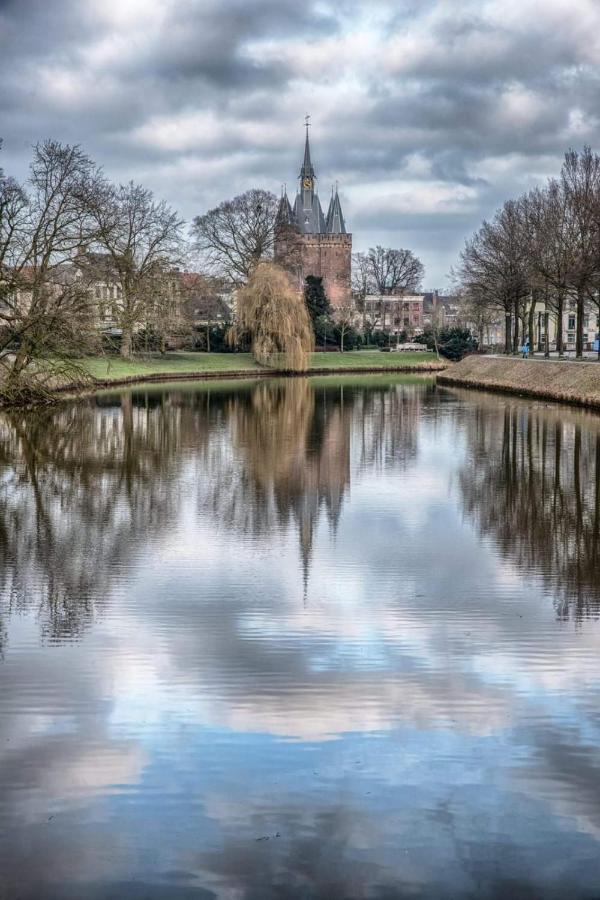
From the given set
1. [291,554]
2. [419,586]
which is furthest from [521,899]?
[291,554]

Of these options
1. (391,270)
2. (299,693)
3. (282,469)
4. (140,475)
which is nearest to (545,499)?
(282,469)

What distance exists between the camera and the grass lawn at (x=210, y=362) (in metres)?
54.3

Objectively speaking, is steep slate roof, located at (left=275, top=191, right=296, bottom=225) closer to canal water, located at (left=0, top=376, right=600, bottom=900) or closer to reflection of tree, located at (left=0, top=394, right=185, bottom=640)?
reflection of tree, located at (left=0, top=394, right=185, bottom=640)

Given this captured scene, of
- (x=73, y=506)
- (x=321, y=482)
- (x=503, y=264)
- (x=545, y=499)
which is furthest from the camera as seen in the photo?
(x=503, y=264)

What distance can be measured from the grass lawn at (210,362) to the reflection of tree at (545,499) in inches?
1110

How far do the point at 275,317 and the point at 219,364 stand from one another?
6713 millimetres

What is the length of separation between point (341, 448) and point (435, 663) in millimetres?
15111

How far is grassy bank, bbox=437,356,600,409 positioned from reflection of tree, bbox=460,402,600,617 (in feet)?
32.5

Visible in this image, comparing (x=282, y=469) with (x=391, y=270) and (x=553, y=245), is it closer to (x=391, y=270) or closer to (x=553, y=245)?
(x=553, y=245)

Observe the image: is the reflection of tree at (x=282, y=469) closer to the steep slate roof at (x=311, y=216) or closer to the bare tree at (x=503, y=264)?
the bare tree at (x=503, y=264)

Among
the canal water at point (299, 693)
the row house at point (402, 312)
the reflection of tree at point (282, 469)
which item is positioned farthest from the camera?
the row house at point (402, 312)

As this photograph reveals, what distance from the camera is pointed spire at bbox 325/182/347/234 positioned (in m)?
117

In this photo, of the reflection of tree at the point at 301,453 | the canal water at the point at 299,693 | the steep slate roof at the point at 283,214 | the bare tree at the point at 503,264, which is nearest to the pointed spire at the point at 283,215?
the steep slate roof at the point at 283,214

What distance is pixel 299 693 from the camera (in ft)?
22.4
